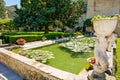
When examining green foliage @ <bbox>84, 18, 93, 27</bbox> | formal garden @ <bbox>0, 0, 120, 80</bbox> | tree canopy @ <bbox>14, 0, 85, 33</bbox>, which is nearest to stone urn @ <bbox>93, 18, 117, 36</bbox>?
formal garden @ <bbox>0, 0, 120, 80</bbox>

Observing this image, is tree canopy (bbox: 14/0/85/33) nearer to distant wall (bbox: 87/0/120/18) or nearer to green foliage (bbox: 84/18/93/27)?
green foliage (bbox: 84/18/93/27)

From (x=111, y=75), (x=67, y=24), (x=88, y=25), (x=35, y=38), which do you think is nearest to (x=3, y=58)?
(x=111, y=75)

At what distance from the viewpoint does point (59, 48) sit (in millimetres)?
12039

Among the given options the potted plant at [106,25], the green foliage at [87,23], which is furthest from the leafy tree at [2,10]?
the potted plant at [106,25]

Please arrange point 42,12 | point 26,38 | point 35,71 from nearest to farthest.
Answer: point 35,71
point 26,38
point 42,12

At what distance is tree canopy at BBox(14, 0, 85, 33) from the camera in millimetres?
21688

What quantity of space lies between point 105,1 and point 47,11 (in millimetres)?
13314

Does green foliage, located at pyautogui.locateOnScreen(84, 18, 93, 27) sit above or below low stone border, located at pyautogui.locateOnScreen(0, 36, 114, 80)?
above

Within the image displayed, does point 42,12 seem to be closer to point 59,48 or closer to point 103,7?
point 59,48

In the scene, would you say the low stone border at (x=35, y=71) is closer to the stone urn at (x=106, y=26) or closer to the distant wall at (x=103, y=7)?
the stone urn at (x=106, y=26)

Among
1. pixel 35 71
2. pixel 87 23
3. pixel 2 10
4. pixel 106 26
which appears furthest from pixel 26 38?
pixel 2 10

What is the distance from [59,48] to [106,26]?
8.22 meters

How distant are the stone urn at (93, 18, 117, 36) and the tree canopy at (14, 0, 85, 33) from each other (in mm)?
17492

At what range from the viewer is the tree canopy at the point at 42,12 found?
854 inches
